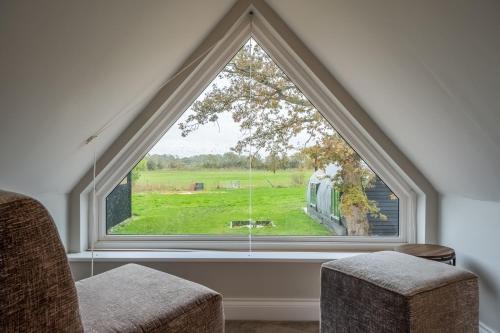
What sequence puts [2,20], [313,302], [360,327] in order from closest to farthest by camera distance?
[2,20]
[360,327]
[313,302]

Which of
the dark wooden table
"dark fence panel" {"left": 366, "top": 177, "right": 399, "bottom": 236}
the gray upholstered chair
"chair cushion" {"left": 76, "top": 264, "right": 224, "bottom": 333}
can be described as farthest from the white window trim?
the gray upholstered chair

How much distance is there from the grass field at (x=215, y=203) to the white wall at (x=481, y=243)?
0.78 m

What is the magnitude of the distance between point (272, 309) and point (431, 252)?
0.98 m

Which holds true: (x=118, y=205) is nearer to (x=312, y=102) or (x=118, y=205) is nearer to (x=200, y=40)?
(x=200, y=40)

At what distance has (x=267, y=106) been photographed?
2.37 meters

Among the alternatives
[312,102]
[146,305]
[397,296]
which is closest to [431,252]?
[397,296]

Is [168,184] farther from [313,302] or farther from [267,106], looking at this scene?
[313,302]

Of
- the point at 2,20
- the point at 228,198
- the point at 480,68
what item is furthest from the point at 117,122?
the point at 480,68

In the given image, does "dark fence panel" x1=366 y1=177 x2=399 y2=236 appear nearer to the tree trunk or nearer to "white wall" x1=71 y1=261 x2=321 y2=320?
the tree trunk

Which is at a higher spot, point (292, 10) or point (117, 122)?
point (292, 10)

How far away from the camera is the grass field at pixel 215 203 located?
2.44m

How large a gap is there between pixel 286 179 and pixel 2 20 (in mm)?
1839

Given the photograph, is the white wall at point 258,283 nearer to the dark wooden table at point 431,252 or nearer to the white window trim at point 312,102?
the white window trim at point 312,102

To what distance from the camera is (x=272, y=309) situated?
2.19m
